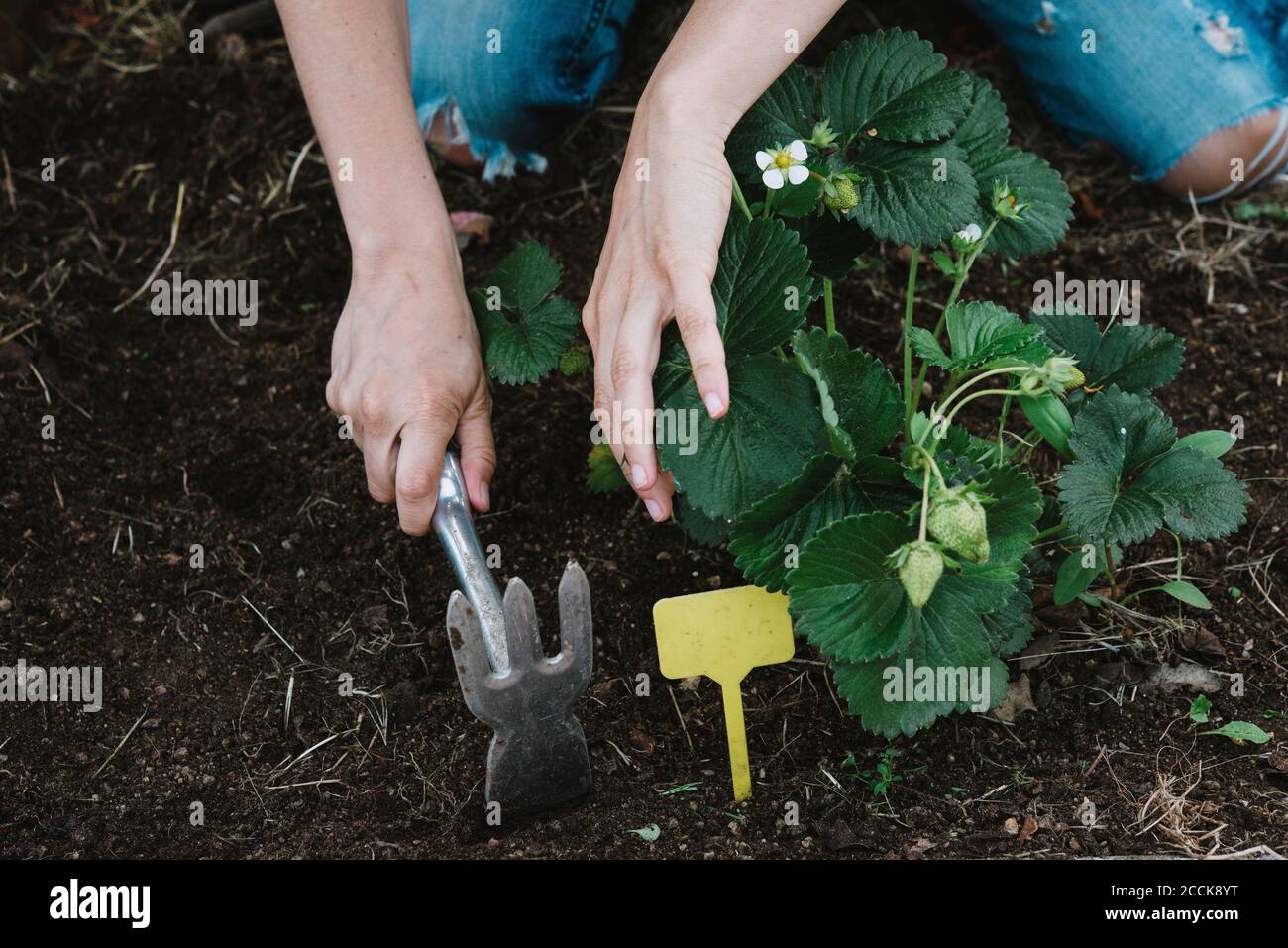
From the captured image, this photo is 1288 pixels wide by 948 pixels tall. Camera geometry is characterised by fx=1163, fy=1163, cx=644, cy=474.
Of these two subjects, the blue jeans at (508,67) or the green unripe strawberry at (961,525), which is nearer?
the green unripe strawberry at (961,525)

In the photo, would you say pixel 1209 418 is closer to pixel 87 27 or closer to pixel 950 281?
pixel 950 281

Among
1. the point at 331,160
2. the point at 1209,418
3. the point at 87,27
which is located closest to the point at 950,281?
the point at 1209,418

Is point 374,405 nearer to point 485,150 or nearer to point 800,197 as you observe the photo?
point 800,197

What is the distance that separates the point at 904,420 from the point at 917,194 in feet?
0.87

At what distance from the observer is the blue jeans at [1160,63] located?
1897 mm

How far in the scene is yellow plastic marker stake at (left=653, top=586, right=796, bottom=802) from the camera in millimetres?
1181

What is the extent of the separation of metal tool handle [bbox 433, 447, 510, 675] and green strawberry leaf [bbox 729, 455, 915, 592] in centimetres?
25

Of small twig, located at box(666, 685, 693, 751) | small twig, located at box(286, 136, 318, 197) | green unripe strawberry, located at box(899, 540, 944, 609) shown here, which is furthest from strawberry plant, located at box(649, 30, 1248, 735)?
small twig, located at box(286, 136, 318, 197)

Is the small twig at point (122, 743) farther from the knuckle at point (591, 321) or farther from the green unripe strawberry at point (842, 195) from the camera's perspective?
the green unripe strawberry at point (842, 195)

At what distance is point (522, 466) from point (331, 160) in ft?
1.50

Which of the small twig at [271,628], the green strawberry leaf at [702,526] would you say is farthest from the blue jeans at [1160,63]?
Answer: the small twig at [271,628]

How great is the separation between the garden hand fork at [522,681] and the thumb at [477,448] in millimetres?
137

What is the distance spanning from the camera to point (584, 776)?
1221 mm

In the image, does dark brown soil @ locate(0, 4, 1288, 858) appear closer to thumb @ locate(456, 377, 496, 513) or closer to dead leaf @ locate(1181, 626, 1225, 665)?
dead leaf @ locate(1181, 626, 1225, 665)
